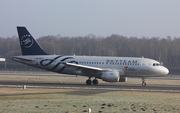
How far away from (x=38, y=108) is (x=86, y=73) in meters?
24.7

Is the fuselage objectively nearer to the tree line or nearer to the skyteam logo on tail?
the skyteam logo on tail

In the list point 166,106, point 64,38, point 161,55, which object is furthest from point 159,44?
point 166,106

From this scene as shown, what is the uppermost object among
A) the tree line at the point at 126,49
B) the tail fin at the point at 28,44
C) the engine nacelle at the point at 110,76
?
the tree line at the point at 126,49

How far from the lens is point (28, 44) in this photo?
5009 centimetres

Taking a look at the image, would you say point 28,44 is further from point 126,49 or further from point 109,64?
point 126,49

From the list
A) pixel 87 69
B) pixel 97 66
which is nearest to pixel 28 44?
pixel 87 69

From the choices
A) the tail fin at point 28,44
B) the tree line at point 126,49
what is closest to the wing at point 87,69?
the tail fin at point 28,44

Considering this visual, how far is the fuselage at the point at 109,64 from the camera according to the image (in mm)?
47344

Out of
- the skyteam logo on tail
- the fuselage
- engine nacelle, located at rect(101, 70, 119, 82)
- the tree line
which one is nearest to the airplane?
the fuselage

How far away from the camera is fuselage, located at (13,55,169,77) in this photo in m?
47.3

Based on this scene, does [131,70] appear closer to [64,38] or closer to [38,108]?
[38,108]

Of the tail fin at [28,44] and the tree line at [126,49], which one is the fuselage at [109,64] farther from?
the tree line at [126,49]

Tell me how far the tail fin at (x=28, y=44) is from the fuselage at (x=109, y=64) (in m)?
0.92

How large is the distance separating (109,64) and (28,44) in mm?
10496
